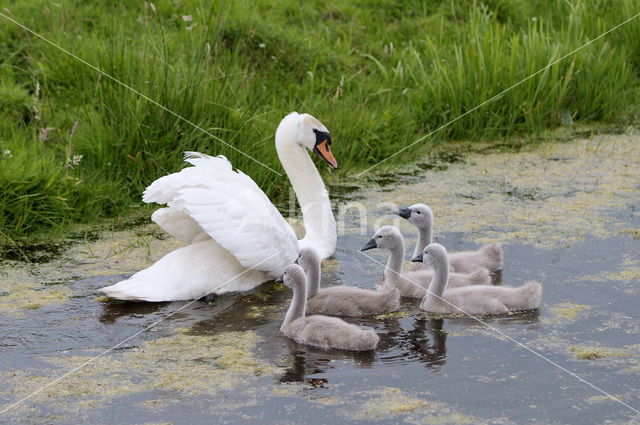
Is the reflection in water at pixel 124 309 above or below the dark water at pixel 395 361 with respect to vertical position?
below

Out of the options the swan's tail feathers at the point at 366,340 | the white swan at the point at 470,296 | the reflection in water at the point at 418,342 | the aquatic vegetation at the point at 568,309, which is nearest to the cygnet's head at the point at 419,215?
the white swan at the point at 470,296

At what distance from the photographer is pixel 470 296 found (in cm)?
548

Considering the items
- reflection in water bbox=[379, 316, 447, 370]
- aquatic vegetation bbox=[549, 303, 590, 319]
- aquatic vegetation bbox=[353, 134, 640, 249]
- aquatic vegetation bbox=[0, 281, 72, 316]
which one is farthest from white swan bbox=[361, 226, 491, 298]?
aquatic vegetation bbox=[0, 281, 72, 316]

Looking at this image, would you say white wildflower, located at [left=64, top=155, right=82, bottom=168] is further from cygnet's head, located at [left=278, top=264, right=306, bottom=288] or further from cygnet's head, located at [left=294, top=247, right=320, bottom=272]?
cygnet's head, located at [left=278, top=264, right=306, bottom=288]

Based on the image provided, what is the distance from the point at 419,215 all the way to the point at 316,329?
1.49 m

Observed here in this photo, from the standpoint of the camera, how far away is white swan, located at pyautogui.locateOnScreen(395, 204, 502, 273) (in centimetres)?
608

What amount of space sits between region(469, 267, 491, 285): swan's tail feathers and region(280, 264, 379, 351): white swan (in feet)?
3.69

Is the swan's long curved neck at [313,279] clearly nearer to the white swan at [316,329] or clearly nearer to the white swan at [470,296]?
the white swan at [316,329]

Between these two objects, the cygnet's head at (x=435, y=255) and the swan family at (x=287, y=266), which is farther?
the cygnet's head at (x=435, y=255)

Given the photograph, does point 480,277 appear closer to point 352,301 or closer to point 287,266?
point 352,301

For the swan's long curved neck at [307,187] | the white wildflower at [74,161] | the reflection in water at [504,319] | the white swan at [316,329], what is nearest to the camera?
the white swan at [316,329]

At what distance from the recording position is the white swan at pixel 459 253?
239 inches

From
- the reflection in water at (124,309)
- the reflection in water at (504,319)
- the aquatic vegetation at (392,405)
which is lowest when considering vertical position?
the reflection in water at (124,309)

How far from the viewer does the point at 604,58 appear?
9945 mm
